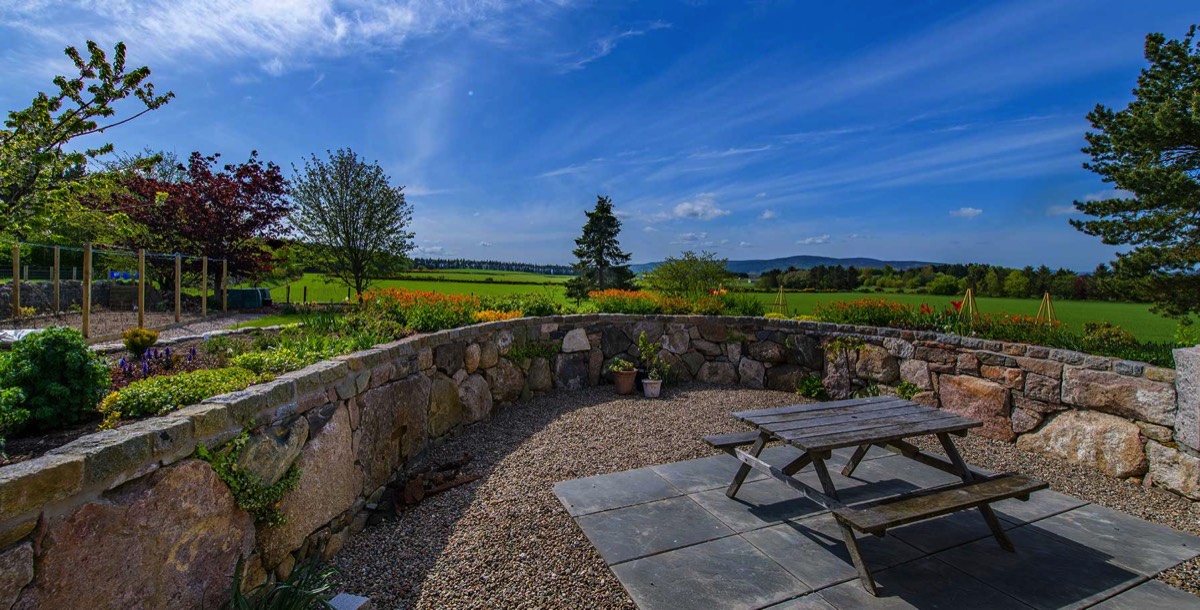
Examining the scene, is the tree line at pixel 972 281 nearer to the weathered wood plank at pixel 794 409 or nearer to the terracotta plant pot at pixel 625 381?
the weathered wood plank at pixel 794 409

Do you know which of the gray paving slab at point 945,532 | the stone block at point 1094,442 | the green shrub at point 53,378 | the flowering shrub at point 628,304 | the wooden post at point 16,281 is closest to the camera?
the green shrub at point 53,378

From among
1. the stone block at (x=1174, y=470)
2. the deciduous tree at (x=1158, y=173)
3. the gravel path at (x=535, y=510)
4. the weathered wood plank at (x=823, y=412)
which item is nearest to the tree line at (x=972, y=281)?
the deciduous tree at (x=1158, y=173)

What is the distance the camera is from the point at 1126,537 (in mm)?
3152

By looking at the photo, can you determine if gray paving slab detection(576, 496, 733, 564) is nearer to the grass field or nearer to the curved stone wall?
the curved stone wall

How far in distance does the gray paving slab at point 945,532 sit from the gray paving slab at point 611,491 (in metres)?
1.44

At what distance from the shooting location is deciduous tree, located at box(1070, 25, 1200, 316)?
6.19m

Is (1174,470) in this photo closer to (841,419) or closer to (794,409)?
(841,419)

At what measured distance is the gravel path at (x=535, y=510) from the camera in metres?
2.62

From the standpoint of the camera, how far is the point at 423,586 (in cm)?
264

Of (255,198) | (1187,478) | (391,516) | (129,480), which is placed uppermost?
(255,198)

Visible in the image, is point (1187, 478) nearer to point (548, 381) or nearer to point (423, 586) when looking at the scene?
point (423, 586)

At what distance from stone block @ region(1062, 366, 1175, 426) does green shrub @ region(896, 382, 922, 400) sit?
1.38m

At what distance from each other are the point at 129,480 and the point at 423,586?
1.40 meters

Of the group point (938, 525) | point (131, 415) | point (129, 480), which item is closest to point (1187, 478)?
point (938, 525)
